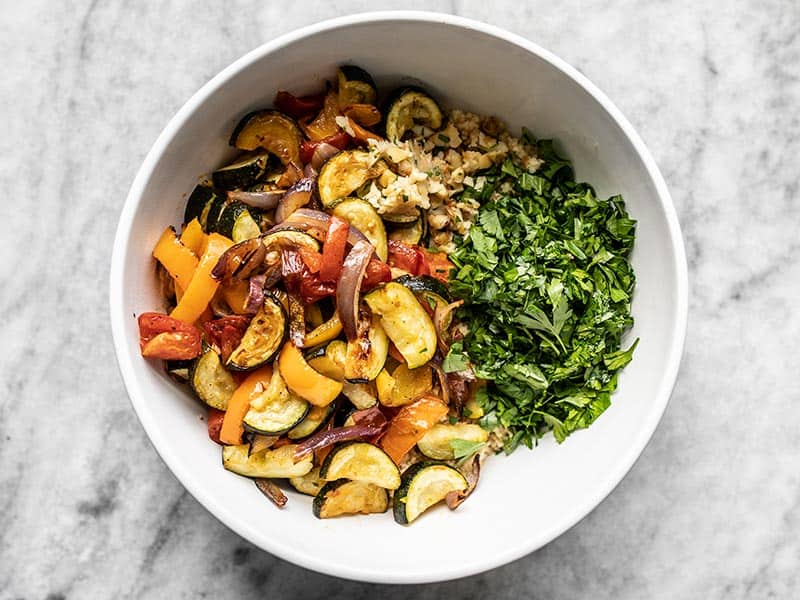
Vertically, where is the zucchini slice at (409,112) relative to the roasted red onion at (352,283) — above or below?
above

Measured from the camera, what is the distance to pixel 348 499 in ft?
6.63

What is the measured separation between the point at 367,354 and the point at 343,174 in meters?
0.44

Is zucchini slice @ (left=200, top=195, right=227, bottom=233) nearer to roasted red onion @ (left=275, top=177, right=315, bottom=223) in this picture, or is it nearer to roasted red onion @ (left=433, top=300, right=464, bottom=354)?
roasted red onion @ (left=275, top=177, right=315, bottom=223)

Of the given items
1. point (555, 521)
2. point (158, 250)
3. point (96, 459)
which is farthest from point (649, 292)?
point (96, 459)

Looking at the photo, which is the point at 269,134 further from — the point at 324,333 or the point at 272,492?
the point at 272,492

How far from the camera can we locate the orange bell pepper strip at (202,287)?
1938 mm

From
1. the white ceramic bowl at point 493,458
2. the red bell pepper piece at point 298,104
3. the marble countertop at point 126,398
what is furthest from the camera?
the marble countertop at point 126,398

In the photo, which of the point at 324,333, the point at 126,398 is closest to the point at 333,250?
the point at 324,333

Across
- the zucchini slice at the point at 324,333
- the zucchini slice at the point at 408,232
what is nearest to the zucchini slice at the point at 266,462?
the zucchini slice at the point at 324,333

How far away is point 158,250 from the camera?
199 cm

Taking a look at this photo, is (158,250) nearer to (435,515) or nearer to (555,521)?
(435,515)

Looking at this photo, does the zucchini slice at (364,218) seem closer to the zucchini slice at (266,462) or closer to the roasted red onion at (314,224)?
the roasted red onion at (314,224)

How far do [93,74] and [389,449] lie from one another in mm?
1349

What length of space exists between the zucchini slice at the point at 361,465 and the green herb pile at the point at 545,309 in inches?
10.4
